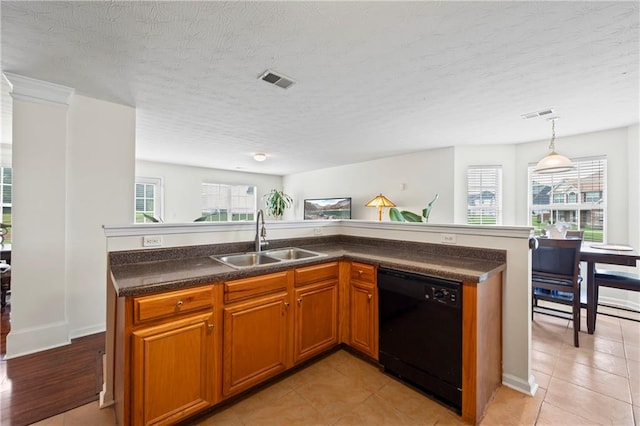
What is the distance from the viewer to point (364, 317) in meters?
2.19

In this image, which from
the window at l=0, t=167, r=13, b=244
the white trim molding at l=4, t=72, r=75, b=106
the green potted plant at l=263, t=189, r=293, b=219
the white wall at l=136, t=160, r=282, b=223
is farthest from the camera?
the green potted plant at l=263, t=189, r=293, b=219

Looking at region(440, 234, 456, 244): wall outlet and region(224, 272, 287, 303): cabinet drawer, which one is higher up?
region(440, 234, 456, 244): wall outlet

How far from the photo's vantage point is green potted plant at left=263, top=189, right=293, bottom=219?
24.4 ft

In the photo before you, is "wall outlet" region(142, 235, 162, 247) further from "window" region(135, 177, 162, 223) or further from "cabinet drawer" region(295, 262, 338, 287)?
"window" region(135, 177, 162, 223)

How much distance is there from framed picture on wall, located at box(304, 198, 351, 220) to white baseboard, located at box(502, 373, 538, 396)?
4.47 meters

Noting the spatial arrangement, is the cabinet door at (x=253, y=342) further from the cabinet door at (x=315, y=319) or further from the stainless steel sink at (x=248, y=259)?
the stainless steel sink at (x=248, y=259)

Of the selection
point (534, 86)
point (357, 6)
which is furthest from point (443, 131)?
point (357, 6)

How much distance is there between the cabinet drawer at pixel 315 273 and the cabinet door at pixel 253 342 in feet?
0.56

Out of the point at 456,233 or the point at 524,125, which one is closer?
the point at 456,233

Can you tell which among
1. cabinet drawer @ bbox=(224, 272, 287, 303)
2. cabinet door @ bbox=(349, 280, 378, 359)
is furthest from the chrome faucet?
cabinet door @ bbox=(349, 280, 378, 359)

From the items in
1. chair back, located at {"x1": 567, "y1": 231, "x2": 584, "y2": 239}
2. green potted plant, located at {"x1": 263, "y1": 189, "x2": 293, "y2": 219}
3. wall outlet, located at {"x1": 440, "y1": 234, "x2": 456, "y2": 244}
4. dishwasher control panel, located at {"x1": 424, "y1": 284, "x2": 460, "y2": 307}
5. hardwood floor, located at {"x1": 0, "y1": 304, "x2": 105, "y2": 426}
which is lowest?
hardwood floor, located at {"x1": 0, "y1": 304, "x2": 105, "y2": 426}

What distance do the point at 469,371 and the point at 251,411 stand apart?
4.41 feet

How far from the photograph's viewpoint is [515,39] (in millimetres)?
1712

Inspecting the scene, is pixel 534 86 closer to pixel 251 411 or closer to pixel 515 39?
pixel 515 39
